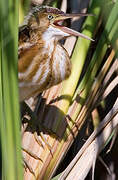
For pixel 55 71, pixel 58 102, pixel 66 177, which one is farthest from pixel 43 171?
pixel 55 71

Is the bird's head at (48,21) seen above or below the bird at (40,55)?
above

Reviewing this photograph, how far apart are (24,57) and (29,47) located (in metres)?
0.04

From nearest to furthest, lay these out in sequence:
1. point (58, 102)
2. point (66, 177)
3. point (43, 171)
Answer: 1. point (66, 177)
2. point (43, 171)
3. point (58, 102)

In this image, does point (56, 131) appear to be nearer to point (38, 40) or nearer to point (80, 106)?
point (80, 106)

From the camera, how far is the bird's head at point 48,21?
1.24 meters

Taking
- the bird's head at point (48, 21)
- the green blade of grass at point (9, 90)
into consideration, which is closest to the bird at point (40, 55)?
the bird's head at point (48, 21)

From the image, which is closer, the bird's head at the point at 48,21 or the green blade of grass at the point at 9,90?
the green blade of grass at the point at 9,90

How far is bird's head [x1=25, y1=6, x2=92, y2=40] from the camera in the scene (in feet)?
4.06

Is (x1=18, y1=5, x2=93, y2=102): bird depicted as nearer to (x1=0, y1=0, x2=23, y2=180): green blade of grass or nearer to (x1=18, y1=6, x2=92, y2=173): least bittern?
(x1=18, y1=6, x2=92, y2=173): least bittern

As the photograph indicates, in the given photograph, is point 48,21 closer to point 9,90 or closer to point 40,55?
point 40,55

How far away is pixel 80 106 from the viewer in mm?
1199

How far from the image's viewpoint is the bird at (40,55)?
50.1 inches

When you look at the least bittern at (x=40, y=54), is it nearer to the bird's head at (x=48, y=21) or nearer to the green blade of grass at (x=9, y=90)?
the bird's head at (x=48, y=21)

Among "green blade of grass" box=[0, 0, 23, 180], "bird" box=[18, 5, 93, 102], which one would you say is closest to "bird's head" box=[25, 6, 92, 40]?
"bird" box=[18, 5, 93, 102]
